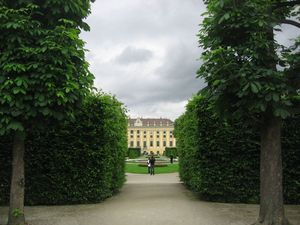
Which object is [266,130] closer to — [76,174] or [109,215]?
[109,215]

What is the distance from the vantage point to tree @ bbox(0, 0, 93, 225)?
26.4 feet

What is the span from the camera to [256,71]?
7859 mm

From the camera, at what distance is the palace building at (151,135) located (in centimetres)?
14112

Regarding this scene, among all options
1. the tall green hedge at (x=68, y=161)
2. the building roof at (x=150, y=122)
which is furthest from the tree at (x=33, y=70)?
the building roof at (x=150, y=122)

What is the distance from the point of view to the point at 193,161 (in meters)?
14.9

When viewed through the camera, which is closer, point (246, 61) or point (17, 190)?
point (246, 61)

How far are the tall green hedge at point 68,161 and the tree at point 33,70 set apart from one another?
154 inches

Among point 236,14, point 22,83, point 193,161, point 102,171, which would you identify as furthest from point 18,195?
point 193,161

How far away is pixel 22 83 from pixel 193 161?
8502 millimetres

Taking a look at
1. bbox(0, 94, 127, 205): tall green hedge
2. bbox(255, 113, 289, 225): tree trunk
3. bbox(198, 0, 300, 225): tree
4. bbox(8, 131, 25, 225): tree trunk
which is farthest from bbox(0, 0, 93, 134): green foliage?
bbox(255, 113, 289, 225): tree trunk

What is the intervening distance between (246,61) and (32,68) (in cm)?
460

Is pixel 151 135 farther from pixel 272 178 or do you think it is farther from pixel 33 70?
pixel 33 70

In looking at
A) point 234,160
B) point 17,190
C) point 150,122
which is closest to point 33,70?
point 17,190

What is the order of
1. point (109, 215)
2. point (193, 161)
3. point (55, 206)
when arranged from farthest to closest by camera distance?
point (193, 161), point (55, 206), point (109, 215)
